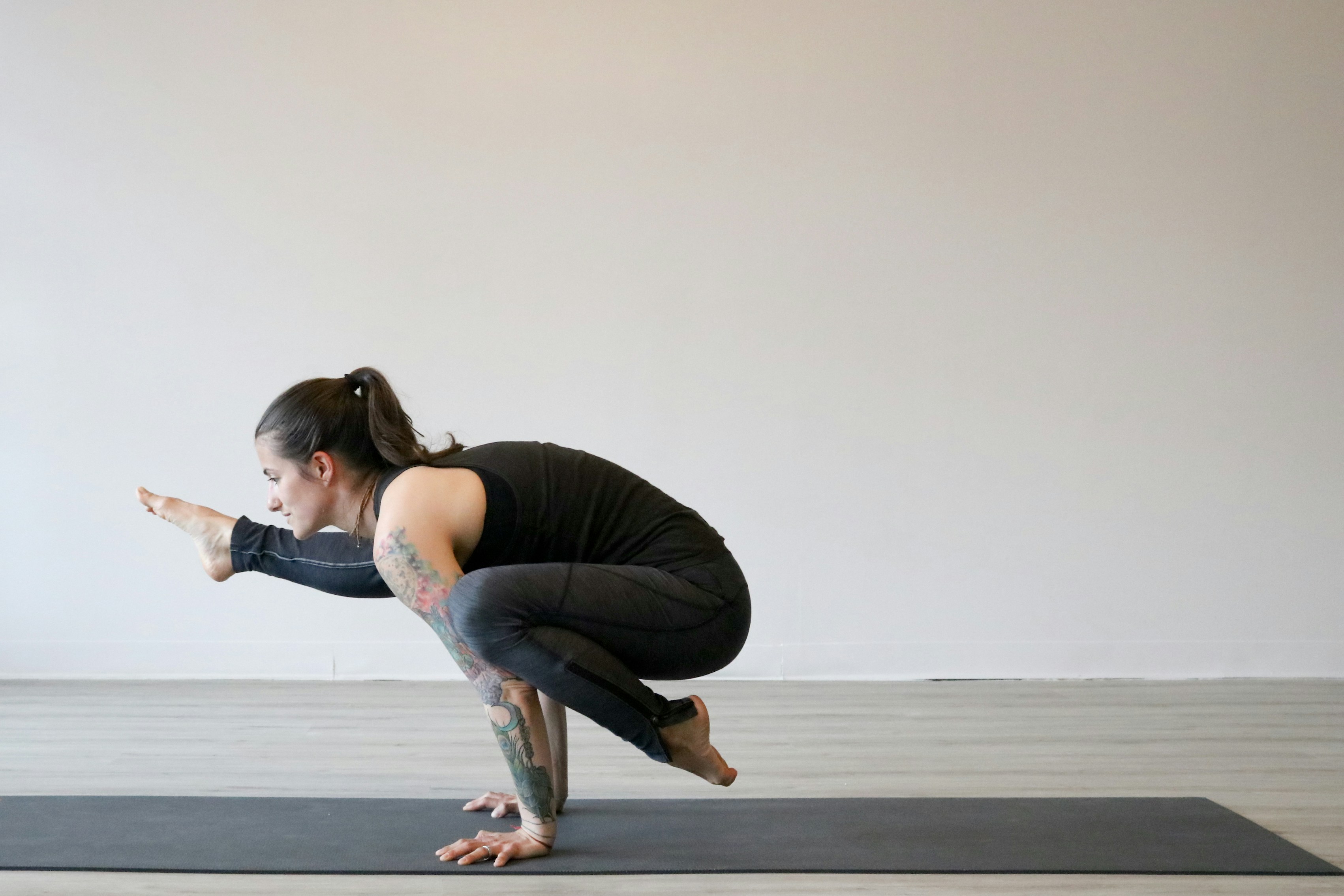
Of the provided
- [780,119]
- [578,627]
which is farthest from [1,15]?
[578,627]

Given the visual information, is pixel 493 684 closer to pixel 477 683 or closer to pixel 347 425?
pixel 477 683

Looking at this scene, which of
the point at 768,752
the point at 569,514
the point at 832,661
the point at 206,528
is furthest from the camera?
the point at 832,661

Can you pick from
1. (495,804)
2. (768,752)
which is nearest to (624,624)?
(495,804)

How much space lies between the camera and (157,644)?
337 cm

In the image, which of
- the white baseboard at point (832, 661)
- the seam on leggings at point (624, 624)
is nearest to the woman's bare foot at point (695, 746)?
the seam on leggings at point (624, 624)

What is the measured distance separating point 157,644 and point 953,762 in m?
2.43

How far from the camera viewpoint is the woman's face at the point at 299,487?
66.2 inches

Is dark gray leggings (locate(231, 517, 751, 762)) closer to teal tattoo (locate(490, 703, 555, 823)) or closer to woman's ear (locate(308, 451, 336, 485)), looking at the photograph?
teal tattoo (locate(490, 703, 555, 823))

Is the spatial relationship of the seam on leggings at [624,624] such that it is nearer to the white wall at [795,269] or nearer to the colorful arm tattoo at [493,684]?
the colorful arm tattoo at [493,684]

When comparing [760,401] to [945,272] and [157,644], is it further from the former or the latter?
[157,644]

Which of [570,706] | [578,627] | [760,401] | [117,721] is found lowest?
[117,721]

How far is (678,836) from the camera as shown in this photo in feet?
5.81

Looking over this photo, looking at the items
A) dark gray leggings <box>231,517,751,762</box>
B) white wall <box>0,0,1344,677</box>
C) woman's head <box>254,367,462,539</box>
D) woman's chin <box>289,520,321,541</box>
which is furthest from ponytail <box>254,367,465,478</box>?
white wall <box>0,0,1344,677</box>

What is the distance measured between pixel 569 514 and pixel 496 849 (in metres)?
0.52
